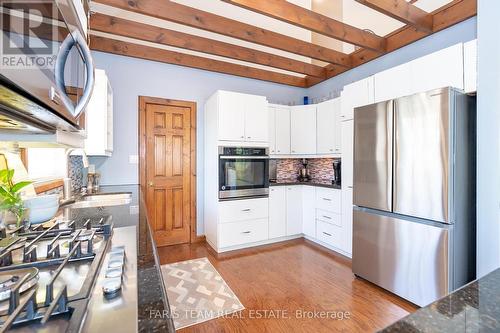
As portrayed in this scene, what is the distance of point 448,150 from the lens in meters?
1.81

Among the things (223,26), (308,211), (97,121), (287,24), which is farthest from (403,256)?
(97,121)

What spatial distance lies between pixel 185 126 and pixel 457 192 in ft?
10.4

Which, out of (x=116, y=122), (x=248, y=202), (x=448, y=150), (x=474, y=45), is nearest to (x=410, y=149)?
(x=448, y=150)

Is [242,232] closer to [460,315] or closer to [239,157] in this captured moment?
[239,157]

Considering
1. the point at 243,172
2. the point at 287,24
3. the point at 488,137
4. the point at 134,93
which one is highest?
the point at 287,24

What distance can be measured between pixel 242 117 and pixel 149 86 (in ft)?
4.52

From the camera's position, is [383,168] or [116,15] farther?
[116,15]

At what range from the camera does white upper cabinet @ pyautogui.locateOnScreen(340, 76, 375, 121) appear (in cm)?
264

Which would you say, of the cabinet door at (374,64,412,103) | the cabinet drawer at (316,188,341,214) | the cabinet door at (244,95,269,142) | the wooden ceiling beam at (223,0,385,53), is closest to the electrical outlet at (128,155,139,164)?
the cabinet door at (244,95,269,142)

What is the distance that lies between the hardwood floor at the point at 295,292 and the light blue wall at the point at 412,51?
8.33 ft

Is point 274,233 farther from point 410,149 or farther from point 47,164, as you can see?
point 47,164

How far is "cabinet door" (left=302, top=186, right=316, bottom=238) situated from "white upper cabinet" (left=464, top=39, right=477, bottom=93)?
203 cm

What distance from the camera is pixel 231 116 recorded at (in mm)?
3193

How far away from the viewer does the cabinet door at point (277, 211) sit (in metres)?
3.48
